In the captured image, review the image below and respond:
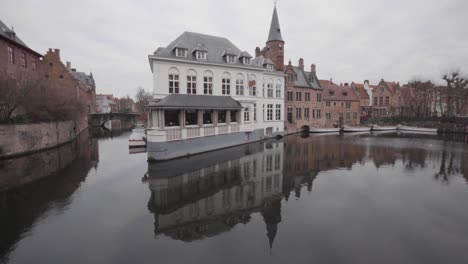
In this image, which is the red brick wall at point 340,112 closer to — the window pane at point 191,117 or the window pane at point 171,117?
the window pane at point 191,117

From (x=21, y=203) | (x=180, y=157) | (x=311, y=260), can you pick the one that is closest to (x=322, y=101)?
(x=180, y=157)

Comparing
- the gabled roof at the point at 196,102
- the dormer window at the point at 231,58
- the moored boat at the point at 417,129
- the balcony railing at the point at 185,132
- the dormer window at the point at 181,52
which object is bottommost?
the moored boat at the point at 417,129

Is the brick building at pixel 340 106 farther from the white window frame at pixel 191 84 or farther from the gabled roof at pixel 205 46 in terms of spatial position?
the white window frame at pixel 191 84

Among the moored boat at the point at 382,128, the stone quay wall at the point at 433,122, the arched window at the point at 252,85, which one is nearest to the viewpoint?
the arched window at the point at 252,85

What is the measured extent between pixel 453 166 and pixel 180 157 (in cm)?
1961

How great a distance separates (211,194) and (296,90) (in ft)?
97.1

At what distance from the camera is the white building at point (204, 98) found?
16.5 m

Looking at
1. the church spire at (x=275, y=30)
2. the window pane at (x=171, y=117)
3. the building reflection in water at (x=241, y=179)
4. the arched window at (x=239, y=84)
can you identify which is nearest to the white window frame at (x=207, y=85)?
the arched window at (x=239, y=84)

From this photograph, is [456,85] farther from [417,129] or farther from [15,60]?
[15,60]

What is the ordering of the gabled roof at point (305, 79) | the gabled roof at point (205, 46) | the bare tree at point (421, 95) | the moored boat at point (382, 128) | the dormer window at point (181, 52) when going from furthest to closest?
the bare tree at point (421, 95), the moored boat at point (382, 128), the gabled roof at point (305, 79), the gabled roof at point (205, 46), the dormer window at point (181, 52)

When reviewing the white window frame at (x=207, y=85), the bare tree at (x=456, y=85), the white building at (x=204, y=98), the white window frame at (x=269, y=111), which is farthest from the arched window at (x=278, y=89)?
the bare tree at (x=456, y=85)

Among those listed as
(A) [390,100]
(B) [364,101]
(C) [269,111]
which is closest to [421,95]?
(A) [390,100]

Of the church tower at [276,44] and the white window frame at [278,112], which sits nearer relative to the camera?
the white window frame at [278,112]

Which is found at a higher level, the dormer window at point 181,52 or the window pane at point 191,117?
the dormer window at point 181,52
